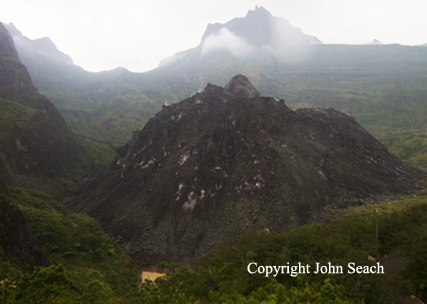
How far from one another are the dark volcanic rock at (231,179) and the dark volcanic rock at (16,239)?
2186cm

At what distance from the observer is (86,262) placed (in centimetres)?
3688

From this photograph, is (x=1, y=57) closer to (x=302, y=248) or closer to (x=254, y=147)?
(x=254, y=147)

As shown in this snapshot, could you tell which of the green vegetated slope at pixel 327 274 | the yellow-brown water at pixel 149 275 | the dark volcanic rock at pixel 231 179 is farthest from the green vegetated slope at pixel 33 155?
the green vegetated slope at pixel 327 274

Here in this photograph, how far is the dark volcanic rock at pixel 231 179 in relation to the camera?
154ft

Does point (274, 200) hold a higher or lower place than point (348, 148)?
lower

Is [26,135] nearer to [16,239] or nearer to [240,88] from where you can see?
[16,239]

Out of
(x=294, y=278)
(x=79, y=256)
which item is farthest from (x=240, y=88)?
(x=294, y=278)

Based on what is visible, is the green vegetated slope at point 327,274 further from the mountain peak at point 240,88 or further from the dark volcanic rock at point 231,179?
the mountain peak at point 240,88

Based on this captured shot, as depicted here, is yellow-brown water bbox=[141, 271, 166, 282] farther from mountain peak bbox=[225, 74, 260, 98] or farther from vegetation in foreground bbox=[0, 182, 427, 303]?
mountain peak bbox=[225, 74, 260, 98]

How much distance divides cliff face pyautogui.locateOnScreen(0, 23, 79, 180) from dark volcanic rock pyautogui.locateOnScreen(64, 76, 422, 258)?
18.2 m

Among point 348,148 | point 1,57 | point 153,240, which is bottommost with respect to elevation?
point 153,240

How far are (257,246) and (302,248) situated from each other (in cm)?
476

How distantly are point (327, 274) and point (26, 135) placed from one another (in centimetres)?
10202

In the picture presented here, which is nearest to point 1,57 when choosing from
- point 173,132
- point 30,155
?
point 30,155
